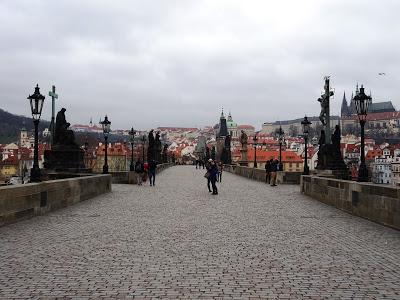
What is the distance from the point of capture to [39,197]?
1258 centimetres

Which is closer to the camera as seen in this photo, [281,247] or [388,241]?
[281,247]

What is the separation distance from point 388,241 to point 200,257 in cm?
359

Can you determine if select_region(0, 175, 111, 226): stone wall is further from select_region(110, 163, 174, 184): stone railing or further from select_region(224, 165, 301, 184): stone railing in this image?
select_region(224, 165, 301, 184): stone railing

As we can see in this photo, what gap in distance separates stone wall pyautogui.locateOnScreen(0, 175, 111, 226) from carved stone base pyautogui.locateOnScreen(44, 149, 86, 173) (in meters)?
5.57

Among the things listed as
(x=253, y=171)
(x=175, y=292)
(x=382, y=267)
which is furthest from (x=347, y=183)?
(x=253, y=171)

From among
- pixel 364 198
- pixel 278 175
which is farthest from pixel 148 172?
pixel 364 198

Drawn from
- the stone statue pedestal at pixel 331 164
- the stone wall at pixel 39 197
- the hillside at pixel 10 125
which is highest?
the hillside at pixel 10 125

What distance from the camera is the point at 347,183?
1418 centimetres

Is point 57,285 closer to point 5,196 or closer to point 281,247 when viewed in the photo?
point 281,247

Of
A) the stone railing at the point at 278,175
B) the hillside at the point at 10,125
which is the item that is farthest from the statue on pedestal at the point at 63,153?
the hillside at the point at 10,125

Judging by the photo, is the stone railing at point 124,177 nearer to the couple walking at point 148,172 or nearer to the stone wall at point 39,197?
the couple walking at point 148,172

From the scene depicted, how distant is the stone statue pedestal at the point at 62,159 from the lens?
2334 cm

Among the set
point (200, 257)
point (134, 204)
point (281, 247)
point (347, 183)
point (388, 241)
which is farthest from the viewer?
point (134, 204)

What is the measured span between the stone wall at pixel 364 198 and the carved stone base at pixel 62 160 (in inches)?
445
